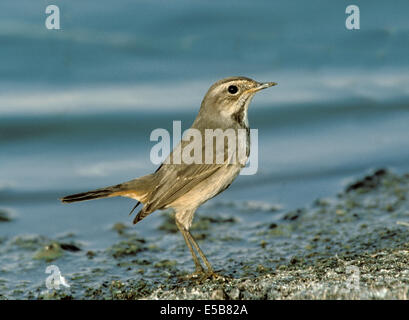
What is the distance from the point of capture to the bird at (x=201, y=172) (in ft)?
18.1

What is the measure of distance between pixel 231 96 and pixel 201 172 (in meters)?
0.80

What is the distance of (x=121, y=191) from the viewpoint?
18.7 feet

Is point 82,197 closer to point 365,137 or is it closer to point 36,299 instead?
point 36,299

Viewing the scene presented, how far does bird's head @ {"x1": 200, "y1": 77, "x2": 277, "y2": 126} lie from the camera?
5.85m

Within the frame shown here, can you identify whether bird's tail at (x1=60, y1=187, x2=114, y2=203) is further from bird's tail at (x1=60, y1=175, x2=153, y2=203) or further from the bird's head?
the bird's head

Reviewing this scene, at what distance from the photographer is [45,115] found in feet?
32.2

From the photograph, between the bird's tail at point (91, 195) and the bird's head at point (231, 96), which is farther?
the bird's head at point (231, 96)

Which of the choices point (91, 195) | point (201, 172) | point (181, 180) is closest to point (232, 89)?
point (201, 172)

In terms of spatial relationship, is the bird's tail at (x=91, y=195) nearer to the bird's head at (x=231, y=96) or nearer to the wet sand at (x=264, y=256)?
the wet sand at (x=264, y=256)

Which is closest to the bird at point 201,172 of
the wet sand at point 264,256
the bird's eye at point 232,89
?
the bird's eye at point 232,89

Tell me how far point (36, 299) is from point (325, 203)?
372 cm

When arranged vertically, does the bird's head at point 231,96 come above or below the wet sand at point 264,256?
above

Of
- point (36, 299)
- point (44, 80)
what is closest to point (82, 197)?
point (36, 299)

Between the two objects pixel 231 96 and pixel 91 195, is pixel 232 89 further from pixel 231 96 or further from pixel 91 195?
pixel 91 195
